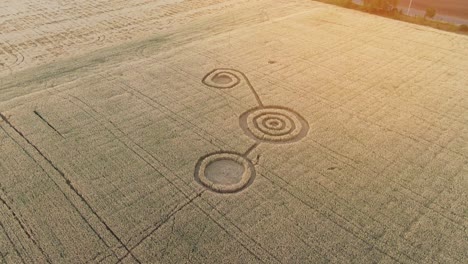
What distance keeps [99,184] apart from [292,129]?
703 centimetres

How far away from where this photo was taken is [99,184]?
10508 mm

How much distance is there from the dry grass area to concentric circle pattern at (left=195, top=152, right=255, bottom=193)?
0.05 meters

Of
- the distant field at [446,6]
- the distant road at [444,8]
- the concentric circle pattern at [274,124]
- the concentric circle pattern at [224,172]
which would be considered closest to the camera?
the concentric circle pattern at [224,172]

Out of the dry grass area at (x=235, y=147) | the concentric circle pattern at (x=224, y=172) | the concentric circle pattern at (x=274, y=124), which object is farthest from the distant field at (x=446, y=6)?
the concentric circle pattern at (x=224, y=172)

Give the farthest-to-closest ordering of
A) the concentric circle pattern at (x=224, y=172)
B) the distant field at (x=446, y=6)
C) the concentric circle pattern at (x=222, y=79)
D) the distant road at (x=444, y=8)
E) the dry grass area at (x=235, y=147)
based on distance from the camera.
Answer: the distant field at (x=446, y=6)
the distant road at (x=444, y=8)
the concentric circle pattern at (x=222, y=79)
the concentric circle pattern at (x=224, y=172)
the dry grass area at (x=235, y=147)

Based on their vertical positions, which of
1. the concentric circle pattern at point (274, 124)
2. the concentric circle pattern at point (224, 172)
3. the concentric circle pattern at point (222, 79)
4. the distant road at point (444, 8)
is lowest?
the concentric circle pattern at point (224, 172)

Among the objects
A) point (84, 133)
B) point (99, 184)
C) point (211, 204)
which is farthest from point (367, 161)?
point (84, 133)

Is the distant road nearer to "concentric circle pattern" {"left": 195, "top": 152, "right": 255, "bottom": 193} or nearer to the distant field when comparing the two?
the distant field

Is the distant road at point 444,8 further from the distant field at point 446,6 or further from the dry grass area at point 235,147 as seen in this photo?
the dry grass area at point 235,147

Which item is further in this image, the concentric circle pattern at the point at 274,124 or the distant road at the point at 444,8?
the distant road at the point at 444,8

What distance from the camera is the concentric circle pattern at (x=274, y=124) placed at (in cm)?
1261

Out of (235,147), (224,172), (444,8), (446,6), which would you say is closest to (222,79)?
(235,147)

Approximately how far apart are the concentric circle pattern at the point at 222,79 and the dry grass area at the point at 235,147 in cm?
10

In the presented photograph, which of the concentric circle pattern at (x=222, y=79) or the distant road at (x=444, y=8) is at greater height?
the distant road at (x=444, y=8)
